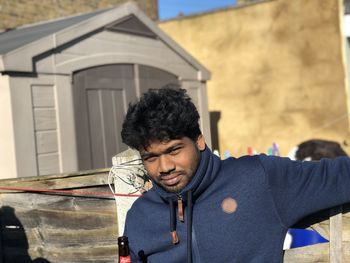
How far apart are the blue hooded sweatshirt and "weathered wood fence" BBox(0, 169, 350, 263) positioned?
100 centimetres

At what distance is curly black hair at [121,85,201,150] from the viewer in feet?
6.79

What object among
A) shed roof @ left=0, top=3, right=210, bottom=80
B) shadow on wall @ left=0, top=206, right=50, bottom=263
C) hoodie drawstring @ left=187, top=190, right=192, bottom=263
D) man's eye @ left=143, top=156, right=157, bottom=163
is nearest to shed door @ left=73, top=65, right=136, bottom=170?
shed roof @ left=0, top=3, right=210, bottom=80

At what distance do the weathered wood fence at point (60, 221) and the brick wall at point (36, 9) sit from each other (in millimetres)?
7912

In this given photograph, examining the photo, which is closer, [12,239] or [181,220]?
[181,220]

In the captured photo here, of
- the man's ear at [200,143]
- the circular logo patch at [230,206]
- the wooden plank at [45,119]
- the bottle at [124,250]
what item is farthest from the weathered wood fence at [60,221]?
the wooden plank at [45,119]

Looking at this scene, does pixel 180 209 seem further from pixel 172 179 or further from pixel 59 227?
pixel 59 227

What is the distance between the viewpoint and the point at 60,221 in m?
3.31

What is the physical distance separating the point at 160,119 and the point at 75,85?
13.2 ft

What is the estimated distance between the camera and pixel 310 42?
10234mm

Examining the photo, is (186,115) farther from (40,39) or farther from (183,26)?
(183,26)

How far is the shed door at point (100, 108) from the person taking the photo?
5945 mm

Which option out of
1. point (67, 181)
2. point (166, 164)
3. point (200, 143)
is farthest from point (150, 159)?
point (67, 181)

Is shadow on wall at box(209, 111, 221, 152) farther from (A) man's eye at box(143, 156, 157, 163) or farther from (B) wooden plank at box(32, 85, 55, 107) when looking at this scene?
(A) man's eye at box(143, 156, 157, 163)

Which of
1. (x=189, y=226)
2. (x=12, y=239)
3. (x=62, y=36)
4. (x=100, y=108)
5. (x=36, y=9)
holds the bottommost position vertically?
(x=12, y=239)
